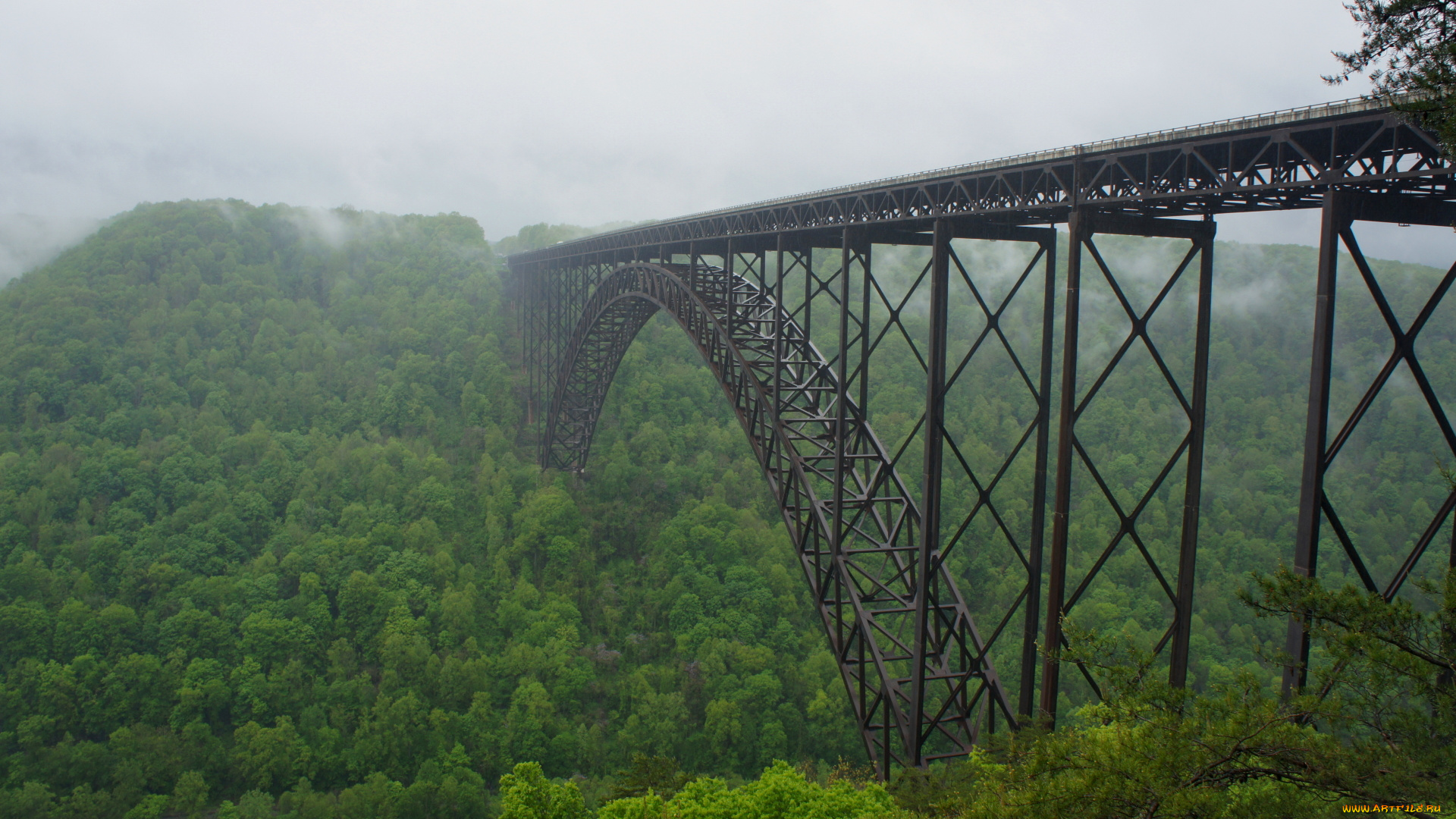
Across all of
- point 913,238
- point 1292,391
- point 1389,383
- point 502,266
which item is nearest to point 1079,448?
point 913,238

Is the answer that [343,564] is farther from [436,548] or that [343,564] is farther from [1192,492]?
[1192,492]

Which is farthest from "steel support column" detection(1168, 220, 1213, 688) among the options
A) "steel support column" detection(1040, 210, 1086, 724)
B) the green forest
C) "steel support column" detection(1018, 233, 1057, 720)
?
the green forest

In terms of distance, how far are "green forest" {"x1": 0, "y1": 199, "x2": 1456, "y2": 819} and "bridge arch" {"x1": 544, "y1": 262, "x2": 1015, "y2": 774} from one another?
4.86 feet

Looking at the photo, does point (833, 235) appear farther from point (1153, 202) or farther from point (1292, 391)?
point (1292, 391)

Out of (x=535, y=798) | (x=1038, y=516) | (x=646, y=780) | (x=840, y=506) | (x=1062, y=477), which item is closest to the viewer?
(x=1062, y=477)

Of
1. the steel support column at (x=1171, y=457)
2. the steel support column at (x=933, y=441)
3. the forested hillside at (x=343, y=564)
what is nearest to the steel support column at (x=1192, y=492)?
the steel support column at (x=1171, y=457)

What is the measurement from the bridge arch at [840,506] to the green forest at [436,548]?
1.48 metres

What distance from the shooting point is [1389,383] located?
176 feet

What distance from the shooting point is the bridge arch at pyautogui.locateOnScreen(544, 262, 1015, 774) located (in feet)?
41.3

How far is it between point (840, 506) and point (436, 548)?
2545 cm

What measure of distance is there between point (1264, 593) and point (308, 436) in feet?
142

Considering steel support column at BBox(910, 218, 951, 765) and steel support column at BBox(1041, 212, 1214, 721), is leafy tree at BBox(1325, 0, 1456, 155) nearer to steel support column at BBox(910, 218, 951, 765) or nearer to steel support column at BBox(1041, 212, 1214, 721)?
steel support column at BBox(1041, 212, 1214, 721)

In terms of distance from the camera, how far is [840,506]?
→ 45.9ft

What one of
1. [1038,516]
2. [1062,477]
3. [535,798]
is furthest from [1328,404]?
[535,798]
